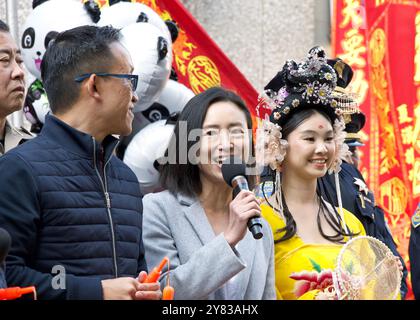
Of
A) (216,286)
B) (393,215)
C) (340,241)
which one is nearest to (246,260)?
(216,286)

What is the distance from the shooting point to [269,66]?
693 cm

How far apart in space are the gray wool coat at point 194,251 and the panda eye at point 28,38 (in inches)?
58.6

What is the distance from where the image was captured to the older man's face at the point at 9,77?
11.4 feet

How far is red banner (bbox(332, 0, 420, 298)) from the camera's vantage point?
588 cm

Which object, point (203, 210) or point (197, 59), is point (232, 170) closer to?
point (203, 210)

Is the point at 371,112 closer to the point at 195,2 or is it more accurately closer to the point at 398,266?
the point at 195,2

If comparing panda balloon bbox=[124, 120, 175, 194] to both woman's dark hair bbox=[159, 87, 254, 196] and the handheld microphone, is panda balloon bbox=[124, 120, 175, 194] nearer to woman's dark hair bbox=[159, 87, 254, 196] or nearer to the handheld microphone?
woman's dark hair bbox=[159, 87, 254, 196]

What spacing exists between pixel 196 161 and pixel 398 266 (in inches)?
29.2

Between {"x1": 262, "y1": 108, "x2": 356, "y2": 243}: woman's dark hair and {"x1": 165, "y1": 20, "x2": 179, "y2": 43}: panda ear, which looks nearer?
{"x1": 262, "y1": 108, "x2": 356, "y2": 243}: woman's dark hair

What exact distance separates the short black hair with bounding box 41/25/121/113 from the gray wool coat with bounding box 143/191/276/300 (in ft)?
1.72

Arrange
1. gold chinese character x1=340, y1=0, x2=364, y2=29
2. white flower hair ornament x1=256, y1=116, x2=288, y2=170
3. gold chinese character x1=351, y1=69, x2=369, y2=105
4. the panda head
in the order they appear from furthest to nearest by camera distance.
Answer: gold chinese character x1=340, y1=0, x2=364, y2=29, gold chinese character x1=351, y1=69, x2=369, y2=105, the panda head, white flower hair ornament x1=256, y1=116, x2=288, y2=170

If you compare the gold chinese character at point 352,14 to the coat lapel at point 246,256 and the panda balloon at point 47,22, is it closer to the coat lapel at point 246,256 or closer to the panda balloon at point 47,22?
the panda balloon at point 47,22

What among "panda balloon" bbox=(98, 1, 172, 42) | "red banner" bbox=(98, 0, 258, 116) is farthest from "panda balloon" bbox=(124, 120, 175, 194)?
"red banner" bbox=(98, 0, 258, 116)

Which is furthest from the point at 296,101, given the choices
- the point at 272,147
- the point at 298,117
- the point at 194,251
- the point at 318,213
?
the point at 194,251
